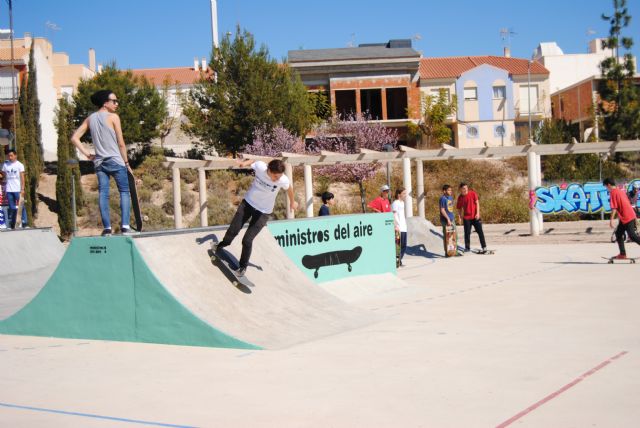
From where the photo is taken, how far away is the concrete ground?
535 cm

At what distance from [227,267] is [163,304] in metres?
1.37

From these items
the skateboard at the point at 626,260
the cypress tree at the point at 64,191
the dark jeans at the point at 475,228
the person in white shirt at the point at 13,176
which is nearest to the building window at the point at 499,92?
the cypress tree at the point at 64,191

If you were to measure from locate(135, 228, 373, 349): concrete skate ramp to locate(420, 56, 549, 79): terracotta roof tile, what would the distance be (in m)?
51.2

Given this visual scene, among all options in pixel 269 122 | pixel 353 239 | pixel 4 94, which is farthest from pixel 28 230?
pixel 4 94

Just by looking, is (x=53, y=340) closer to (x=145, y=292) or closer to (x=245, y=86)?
(x=145, y=292)

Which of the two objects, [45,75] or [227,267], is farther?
[45,75]

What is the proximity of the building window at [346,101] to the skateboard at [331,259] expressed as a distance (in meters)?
41.6

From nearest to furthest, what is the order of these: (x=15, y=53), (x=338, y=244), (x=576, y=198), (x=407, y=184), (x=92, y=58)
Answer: (x=338, y=244), (x=407, y=184), (x=576, y=198), (x=15, y=53), (x=92, y=58)

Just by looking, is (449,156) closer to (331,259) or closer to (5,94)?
(331,259)

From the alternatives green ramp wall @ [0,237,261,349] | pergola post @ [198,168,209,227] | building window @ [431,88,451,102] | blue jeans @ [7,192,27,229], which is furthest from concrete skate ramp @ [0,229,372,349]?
building window @ [431,88,451,102]

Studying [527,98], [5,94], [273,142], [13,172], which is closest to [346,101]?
[273,142]

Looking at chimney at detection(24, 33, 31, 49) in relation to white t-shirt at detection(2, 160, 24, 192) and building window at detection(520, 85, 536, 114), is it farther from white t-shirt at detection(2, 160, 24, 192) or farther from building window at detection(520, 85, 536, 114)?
white t-shirt at detection(2, 160, 24, 192)

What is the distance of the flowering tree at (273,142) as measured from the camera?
137 feet

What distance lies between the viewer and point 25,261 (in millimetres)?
14742
